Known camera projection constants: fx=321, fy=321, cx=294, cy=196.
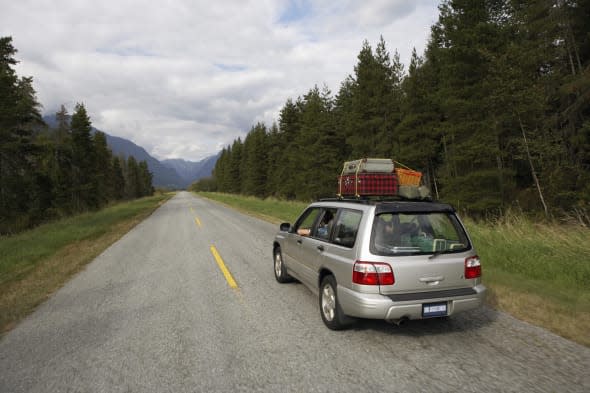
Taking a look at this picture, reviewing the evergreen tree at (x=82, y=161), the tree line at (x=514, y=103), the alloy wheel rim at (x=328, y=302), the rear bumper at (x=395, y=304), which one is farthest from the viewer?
the evergreen tree at (x=82, y=161)

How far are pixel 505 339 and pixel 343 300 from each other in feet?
6.66

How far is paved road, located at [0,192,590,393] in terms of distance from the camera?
10.1 ft

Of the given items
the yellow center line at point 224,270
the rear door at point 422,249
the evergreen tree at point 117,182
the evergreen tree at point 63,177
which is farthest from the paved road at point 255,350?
the evergreen tree at point 117,182

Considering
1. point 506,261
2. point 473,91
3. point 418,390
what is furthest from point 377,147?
point 418,390

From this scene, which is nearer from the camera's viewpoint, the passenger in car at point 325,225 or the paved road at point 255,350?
the paved road at point 255,350

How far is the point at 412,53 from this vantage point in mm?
30984

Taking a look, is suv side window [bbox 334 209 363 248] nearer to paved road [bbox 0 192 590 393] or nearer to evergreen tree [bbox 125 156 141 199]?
paved road [bbox 0 192 590 393]

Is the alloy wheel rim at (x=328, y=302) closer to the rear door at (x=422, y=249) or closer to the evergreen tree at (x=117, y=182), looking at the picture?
the rear door at (x=422, y=249)

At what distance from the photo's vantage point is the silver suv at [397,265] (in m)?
3.72

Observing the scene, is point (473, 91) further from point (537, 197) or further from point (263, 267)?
point (263, 267)

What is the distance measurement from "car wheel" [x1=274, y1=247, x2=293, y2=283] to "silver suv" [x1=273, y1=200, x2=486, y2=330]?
1.86 meters

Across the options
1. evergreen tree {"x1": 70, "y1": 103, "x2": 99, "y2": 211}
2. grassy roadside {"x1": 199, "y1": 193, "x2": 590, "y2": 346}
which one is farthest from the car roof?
evergreen tree {"x1": 70, "y1": 103, "x2": 99, "y2": 211}

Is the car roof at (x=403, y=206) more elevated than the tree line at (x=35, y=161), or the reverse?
the tree line at (x=35, y=161)

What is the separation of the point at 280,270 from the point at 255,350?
9.43 feet
